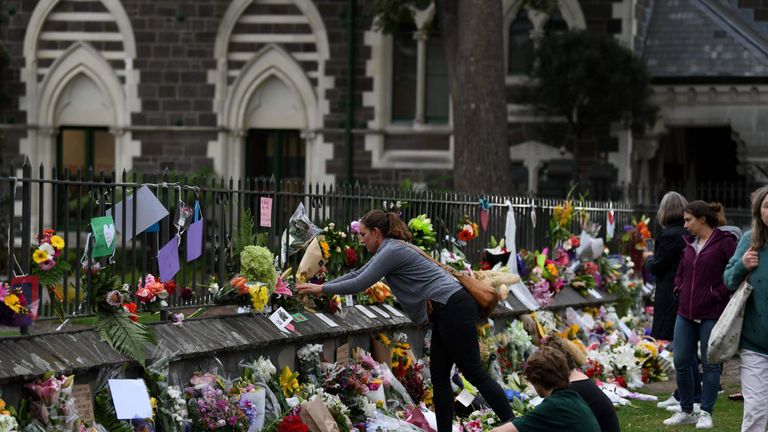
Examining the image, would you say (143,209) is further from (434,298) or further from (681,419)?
(681,419)

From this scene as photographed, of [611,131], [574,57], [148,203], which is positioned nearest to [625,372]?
[148,203]

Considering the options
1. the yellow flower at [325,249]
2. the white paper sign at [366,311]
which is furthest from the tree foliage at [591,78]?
the yellow flower at [325,249]

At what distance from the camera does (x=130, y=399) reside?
7395 mm

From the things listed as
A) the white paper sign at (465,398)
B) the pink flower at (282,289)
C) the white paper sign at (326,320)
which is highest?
the pink flower at (282,289)

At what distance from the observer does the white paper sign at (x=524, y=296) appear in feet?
44.0

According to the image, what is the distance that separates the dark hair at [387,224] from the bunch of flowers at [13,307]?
9.16 feet

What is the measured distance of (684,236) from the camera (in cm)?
1113

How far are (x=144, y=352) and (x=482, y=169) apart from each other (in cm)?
1393

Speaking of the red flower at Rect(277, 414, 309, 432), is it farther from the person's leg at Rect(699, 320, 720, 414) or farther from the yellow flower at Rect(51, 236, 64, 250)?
the person's leg at Rect(699, 320, 720, 414)

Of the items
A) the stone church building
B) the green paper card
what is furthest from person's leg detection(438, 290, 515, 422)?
the stone church building

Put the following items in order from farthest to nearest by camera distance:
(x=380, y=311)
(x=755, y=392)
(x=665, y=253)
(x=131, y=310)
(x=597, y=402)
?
1. (x=665, y=253)
2. (x=380, y=311)
3. (x=755, y=392)
4. (x=131, y=310)
5. (x=597, y=402)

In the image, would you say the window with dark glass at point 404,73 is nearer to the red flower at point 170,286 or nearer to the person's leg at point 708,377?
the person's leg at point 708,377

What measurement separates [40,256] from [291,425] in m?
1.88

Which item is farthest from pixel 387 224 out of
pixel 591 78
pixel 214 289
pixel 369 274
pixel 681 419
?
pixel 591 78
